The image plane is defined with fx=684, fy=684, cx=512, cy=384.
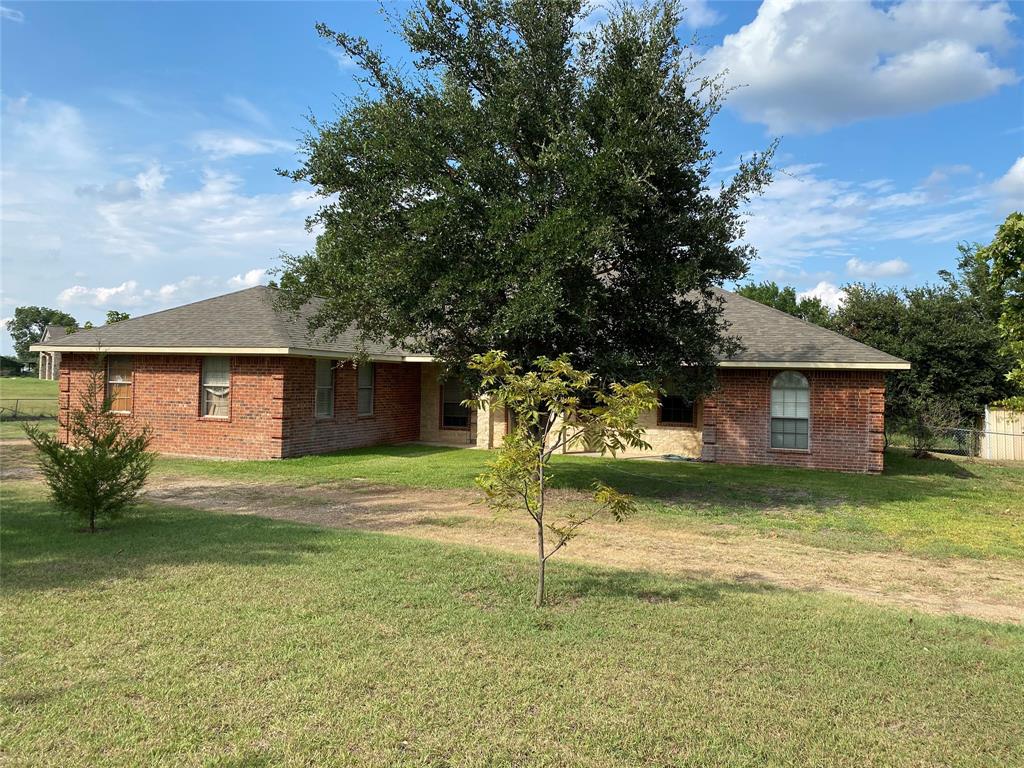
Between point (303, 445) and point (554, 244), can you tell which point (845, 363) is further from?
point (303, 445)

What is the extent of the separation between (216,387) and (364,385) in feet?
13.7

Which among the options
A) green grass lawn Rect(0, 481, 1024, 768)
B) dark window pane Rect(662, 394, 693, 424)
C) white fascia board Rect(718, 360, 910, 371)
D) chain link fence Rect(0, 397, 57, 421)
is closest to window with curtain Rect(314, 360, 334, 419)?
dark window pane Rect(662, 394, 693, 424)

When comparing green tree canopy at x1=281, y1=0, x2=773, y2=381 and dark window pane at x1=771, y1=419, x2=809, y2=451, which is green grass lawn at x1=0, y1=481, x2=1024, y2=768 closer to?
green tree canopy at x1=281, y1=0, x2=773, y2=381

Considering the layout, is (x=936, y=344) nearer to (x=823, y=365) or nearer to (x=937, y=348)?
(x=937, y=348)

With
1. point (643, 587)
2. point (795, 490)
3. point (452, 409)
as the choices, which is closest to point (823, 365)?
point (795, 490)

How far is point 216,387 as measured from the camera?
55.9 feet

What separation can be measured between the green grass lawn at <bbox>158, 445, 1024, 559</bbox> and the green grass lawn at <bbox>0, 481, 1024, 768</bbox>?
12.5 feet

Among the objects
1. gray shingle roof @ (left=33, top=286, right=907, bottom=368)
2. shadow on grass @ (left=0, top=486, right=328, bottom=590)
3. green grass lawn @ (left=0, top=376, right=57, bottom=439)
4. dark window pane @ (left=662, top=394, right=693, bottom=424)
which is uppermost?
gray shingle roof @ (left=33, top=286, right=907, bottom=368)

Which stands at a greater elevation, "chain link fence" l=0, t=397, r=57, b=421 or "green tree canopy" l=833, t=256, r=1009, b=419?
"green tree canopy" l=833, t=256, r=1009, b=419

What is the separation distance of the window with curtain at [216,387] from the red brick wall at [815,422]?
11.9m

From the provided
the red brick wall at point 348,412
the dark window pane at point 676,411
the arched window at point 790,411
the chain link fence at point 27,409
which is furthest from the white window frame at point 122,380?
the arched window at point 790,411

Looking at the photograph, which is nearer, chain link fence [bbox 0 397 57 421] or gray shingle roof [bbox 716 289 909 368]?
gray shingle roof [bbox 716 289 909 368]

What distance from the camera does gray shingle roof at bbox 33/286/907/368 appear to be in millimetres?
16203

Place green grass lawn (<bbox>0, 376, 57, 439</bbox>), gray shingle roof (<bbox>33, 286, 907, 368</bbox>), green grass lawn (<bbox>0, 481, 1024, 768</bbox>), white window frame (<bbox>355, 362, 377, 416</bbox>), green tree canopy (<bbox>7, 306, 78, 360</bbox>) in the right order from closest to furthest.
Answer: green grass lawn (<bbox>0, 481, 1024, 768</bbox>)
gray shingle roof (<bbox>33, 286, 907, 368</bbox>)
white window frame (<bbox>355, 362, 377, 416</bbox>)
green grass lawn (<bbox>0, 376, 57, 439</bbox>)
green tree canopy (<bbox>7, 306, 78, 360</bbox>)
